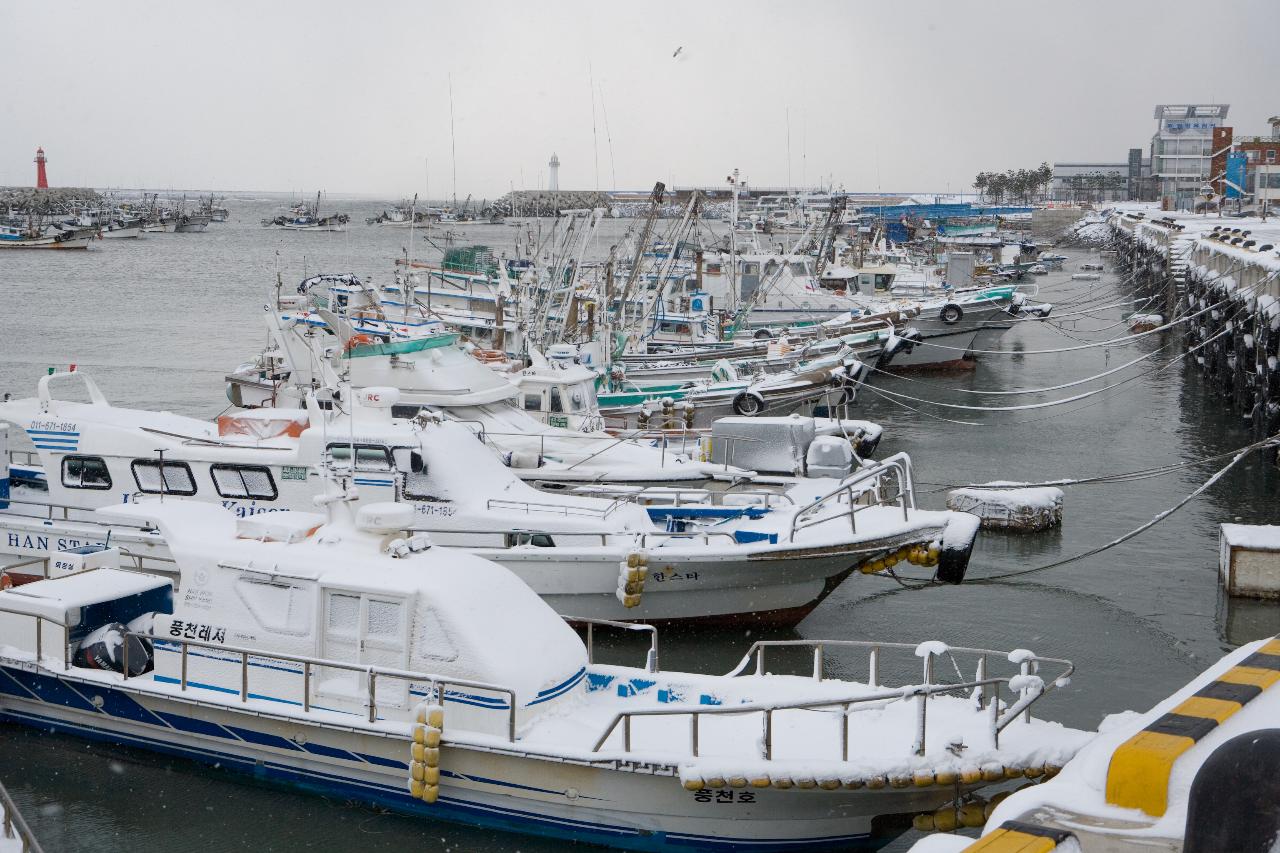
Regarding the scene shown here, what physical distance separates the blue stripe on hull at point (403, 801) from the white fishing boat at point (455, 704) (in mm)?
18

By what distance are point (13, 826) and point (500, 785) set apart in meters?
3.65

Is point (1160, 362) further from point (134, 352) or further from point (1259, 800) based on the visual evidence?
point (1259, 800)

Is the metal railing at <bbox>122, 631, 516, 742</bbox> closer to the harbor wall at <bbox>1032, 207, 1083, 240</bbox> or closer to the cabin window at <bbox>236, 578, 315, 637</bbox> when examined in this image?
the cabin window at <bbox>236, 578, 315, 637</bbox>

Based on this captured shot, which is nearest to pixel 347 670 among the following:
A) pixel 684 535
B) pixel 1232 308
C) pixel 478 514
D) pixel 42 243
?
pixel 478 514

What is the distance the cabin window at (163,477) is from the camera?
14773mm

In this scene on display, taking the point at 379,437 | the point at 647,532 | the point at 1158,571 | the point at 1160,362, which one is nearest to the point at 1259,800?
the point at 647,532

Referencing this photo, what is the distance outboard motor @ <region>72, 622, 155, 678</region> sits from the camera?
11.2m

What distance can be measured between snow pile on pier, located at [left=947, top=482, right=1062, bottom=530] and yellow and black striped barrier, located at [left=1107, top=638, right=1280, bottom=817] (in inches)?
491

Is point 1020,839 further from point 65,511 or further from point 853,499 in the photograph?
point 65,511

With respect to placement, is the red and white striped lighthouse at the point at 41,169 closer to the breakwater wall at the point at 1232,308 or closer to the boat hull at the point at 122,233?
the boat hull at the point at 122,233

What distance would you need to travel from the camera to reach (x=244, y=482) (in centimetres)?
1473

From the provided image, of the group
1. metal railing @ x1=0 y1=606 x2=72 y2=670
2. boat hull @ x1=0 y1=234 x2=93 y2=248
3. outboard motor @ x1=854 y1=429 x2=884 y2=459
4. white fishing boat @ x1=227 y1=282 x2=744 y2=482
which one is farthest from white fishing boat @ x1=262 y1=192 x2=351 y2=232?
metal railing @ x1=0 y1=606 x2=72 y2=670

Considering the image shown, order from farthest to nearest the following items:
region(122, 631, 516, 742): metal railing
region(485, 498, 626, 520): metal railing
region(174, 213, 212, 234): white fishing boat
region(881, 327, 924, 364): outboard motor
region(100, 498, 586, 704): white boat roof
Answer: region(174, 213, 212, 234): white fishing boat < region(881, 327, 924, 364): outboard motor < region(485, 498, 626, 520): metal railing < region(100, 498, 586, 704): white boat roof < region(122, 631, 516, 742): metal railing

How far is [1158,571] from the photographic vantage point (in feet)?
58.4
